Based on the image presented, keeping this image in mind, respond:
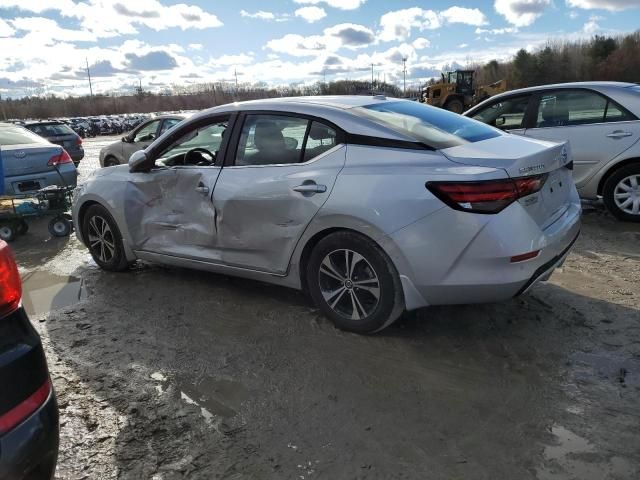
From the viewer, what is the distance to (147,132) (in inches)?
461

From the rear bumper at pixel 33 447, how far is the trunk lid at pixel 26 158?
6689mm

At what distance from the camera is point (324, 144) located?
3.63 meters

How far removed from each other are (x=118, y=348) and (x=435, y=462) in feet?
7.66

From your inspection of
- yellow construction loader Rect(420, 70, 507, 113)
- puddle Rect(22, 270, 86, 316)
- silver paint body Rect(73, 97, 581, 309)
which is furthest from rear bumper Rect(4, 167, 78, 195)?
yellow construction loader Rect(420, 70, 507, 113)

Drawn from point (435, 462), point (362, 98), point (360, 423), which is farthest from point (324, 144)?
point (435, 462)

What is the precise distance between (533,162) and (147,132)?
1015cm

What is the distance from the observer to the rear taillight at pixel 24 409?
176 centimetres

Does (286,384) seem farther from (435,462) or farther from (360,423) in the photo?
(435,462)

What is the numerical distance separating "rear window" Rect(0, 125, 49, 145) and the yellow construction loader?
83.7 feet

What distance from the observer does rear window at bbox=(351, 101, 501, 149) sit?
3.44 m

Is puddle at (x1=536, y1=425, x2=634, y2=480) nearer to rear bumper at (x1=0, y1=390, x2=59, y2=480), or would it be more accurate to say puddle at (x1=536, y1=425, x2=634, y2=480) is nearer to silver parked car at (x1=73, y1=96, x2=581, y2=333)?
silver parked car at (x1=73, y1=96, x2=581, y2=333)

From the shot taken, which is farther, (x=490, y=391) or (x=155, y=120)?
(x=155, y=120)

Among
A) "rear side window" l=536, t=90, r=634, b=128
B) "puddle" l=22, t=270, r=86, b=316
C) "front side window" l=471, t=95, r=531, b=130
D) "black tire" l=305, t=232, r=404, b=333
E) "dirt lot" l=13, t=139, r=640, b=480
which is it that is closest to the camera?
"dirt lot" l=13, t=139, r=640, b=480

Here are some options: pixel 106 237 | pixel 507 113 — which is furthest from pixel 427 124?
pixel 507 113
